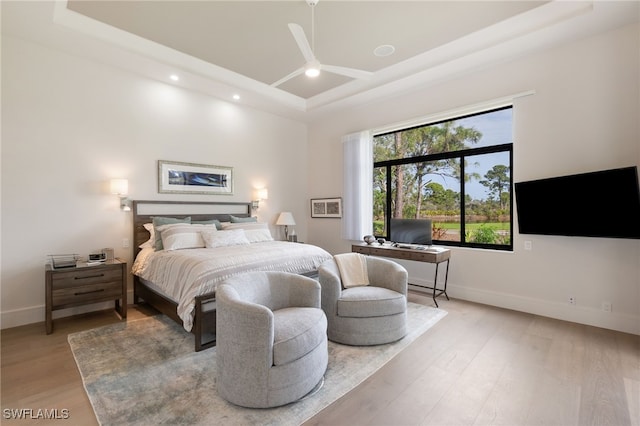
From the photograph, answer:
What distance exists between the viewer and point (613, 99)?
318 cm

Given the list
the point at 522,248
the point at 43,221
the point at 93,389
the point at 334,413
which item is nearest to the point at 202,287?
the point at 93,389

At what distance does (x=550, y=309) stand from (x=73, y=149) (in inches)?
247

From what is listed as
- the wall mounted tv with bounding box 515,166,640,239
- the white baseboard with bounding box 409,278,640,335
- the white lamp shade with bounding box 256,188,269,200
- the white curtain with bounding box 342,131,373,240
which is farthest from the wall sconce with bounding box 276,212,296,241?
the wall mounted tv with bounding box 515,166,640,239

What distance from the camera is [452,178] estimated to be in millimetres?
4652

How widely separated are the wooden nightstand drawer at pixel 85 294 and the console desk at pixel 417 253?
3425 mm

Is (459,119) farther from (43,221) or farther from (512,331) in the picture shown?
(43,221)

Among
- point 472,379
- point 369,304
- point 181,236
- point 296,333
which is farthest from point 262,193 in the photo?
point 472,379

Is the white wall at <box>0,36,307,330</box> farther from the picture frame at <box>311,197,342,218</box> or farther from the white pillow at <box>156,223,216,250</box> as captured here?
the picture frame at <box>311,197,342,218</box>

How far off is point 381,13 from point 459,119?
81.5 inches

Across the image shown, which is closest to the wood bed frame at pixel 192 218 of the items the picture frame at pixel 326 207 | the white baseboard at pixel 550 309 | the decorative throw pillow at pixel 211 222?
the decorative throw pillow at pixel 211 222

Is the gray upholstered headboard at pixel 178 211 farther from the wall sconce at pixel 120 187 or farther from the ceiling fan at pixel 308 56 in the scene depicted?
the ceiling fan at pixel 308 56

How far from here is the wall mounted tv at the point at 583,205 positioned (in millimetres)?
2855

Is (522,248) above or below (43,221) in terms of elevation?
below

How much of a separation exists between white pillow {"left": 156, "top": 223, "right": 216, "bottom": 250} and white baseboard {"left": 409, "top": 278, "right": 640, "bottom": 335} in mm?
3466
